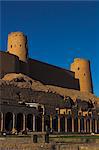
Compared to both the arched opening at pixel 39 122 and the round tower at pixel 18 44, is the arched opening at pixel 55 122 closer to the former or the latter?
the arched opening at pixel 39 122

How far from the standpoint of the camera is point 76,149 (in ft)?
65.8

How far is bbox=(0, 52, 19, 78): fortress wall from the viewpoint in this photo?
56.1 meters

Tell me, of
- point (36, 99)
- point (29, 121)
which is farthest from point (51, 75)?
point (29, 121)

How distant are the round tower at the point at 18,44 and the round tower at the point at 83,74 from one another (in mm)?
18622

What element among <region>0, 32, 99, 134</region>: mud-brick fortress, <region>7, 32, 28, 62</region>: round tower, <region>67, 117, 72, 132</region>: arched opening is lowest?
<region>67, 117, 72, 132</region>: arched opening

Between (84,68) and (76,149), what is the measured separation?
58.2 m

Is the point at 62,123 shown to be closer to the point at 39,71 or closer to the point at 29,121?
the point at 29,121

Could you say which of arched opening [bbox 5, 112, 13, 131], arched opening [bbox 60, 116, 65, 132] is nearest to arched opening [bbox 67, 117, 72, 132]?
arched opening [bbox 60, 116, 65, 132]

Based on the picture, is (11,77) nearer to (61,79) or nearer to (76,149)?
(61,79)

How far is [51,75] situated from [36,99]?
17.7m

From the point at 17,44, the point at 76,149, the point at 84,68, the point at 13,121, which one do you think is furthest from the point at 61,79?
the point at 76,149

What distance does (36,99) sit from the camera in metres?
52.1

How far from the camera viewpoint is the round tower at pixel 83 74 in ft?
253

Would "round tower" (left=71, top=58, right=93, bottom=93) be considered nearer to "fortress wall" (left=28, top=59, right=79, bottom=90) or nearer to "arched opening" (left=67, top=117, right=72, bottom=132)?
"fortress wall" (left=28, top=59, right=79, bottom=90)
